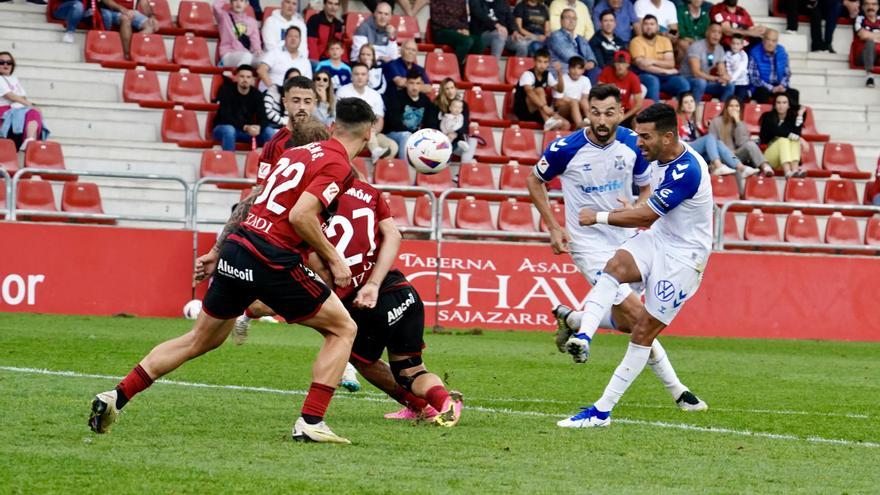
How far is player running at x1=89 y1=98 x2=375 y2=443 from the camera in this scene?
7.75 metres

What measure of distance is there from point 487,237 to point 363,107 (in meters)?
12.4

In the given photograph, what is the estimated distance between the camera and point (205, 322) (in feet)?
26.4

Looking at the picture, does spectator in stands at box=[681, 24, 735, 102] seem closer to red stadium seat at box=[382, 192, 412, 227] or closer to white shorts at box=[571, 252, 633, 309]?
red stadium seat at box=[382, 192, 412, 227]

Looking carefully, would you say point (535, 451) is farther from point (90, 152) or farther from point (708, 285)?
point (90, 152)

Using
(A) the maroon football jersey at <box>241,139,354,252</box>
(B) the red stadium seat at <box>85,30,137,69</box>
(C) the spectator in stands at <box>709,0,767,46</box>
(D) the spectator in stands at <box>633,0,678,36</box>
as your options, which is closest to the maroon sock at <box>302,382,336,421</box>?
(A) the maroon football jersey at <box>241,139,354,252</box>

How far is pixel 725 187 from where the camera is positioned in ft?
73.4

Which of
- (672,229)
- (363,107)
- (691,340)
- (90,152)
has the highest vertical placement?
(363,107)

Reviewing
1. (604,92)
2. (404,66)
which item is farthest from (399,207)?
(604,92)

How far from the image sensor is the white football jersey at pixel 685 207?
9492 millimetres

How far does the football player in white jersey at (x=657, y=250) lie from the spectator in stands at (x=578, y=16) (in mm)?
14888

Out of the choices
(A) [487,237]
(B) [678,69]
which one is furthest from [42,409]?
(B) [678,69]

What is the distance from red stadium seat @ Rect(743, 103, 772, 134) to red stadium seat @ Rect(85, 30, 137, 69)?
10.4 metres

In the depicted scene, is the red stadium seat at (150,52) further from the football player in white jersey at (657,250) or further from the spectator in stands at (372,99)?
the football player in white jersey at (657,250)

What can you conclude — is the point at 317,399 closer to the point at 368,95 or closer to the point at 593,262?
the point at 593,262
